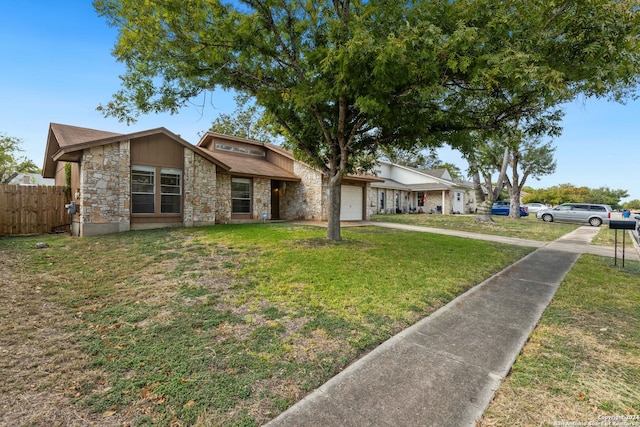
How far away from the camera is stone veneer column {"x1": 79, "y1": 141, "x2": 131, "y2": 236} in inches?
410

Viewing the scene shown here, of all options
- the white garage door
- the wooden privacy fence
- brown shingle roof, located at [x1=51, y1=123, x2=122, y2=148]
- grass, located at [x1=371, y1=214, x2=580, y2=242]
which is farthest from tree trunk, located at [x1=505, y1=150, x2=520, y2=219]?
the wooden privacy fence

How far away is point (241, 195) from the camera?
15602 mm

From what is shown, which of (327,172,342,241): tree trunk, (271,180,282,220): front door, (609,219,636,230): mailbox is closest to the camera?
(609,219,636,230): mailbox

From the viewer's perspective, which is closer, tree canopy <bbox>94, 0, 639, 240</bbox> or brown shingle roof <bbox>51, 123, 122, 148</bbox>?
tree canopy <bbox>94, 0, 639, 240</bbox>

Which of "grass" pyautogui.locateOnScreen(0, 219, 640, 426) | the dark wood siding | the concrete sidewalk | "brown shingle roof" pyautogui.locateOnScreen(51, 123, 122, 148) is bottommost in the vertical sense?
the concrete sidewalk

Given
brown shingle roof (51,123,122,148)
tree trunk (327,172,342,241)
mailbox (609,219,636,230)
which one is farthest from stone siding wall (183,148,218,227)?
mailbox (609,219,636,230)

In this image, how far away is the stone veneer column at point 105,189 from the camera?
34.2 feet

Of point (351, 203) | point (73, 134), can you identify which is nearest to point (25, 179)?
point (73, 134)

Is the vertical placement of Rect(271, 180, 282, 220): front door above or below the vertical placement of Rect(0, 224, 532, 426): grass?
above

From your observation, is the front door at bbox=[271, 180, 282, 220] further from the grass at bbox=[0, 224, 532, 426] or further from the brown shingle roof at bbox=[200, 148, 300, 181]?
the grass at bbox=[0, 224, 532, 426]

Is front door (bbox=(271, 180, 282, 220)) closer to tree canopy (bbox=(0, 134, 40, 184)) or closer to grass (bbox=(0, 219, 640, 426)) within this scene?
grass (bbox=(0, 219, 640, 426))

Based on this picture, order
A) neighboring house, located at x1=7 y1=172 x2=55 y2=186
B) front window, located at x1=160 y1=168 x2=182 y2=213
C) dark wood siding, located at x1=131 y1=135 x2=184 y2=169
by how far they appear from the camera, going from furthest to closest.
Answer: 1. neighboring house, located at x1=7 y1=172 x2=55 y2=186
2. front window, located at x1=160 y1=168 x2=182 y2=213
3. dark wood siding, located at x1=131 y1=135 x2=184 y2=169

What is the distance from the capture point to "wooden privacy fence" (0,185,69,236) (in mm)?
11078

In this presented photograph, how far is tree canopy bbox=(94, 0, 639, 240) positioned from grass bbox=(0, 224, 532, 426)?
144 inches
